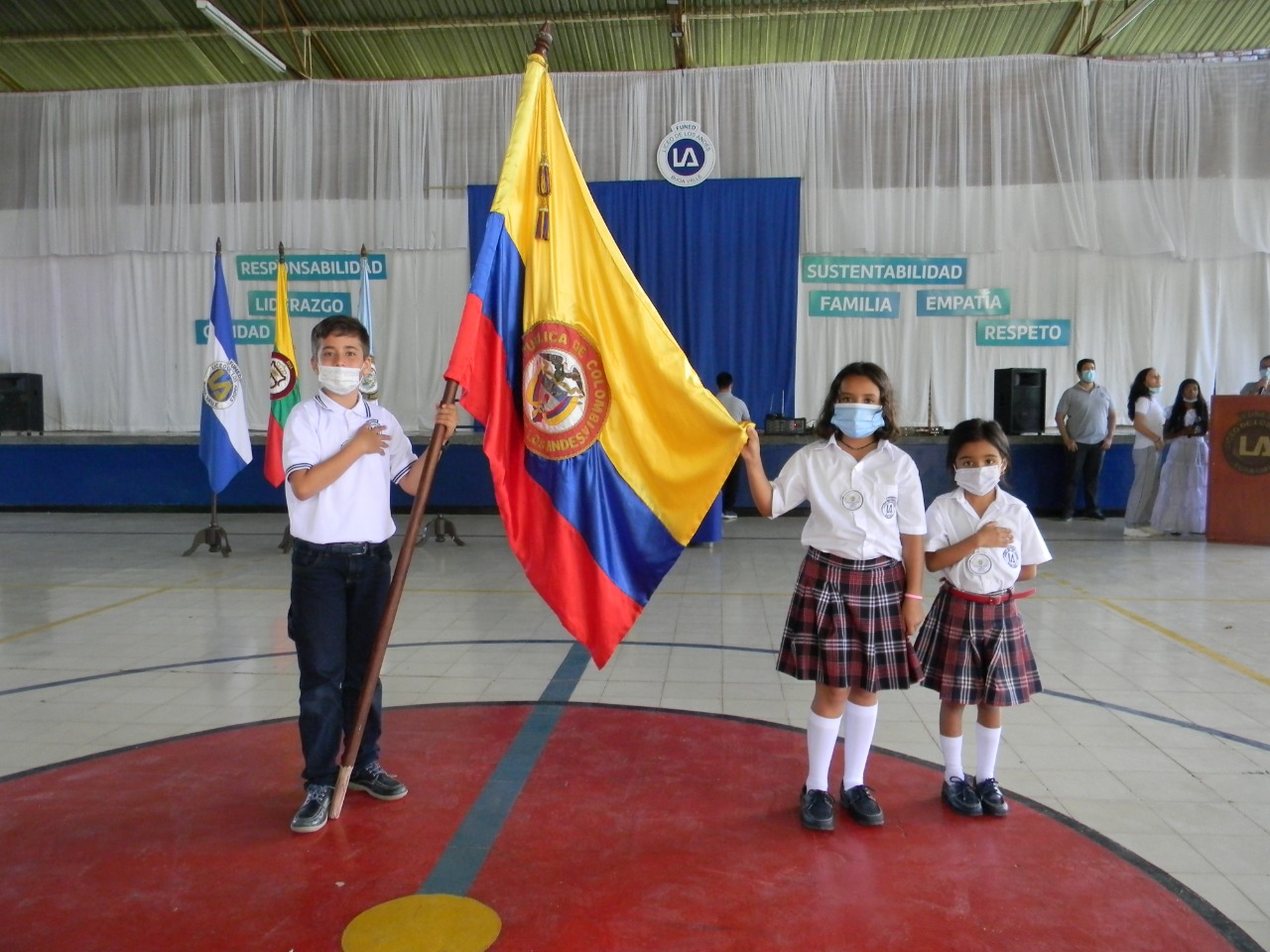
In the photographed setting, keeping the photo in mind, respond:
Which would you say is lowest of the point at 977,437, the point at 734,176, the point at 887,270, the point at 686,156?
the point at 977,437

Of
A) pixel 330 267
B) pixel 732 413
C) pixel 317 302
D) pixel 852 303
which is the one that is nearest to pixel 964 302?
pixel 852 303

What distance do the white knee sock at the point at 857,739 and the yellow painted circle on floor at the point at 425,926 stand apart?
1.10 m

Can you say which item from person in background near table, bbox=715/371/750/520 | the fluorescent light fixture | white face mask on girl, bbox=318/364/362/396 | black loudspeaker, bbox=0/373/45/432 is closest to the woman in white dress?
person in background near table, bbox=715/371/750/520

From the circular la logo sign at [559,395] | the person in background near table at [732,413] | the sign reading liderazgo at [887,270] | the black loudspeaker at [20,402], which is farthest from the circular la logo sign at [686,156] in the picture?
the circular la logo sign at [559,395]

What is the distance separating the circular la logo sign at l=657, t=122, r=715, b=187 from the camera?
11.3 metres


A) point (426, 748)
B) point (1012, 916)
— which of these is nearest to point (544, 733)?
point (426, 748)

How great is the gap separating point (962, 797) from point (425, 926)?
1539mm

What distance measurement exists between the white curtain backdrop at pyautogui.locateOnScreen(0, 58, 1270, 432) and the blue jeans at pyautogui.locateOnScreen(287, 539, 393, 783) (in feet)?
30.3

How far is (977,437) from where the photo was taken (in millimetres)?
2809

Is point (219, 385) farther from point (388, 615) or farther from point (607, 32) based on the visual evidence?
point (607, 32)

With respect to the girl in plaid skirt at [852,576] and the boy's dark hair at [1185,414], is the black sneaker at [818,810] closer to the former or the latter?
the girl in plaid skirt at [852,576]

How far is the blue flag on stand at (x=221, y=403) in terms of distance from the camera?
7.80m

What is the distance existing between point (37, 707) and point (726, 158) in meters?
9.50

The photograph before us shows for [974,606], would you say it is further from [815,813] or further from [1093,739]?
[1093,739]
